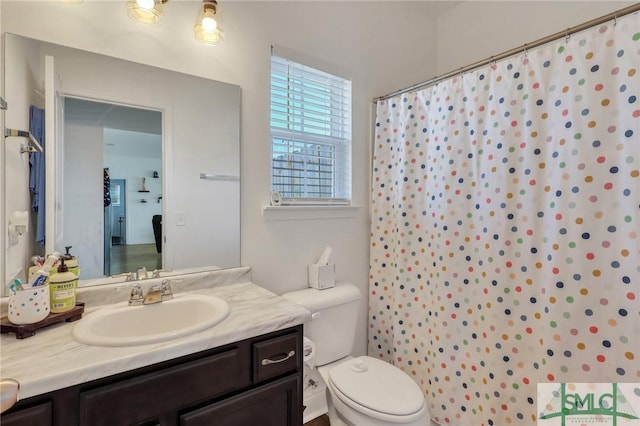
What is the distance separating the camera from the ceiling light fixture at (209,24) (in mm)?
1291

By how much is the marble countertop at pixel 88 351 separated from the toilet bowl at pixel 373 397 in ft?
1.59

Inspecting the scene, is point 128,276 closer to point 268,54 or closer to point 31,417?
point 31,417


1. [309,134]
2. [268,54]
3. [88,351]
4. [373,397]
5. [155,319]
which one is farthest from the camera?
[309,134]

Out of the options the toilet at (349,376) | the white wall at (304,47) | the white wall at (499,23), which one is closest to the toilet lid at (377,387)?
the toilet at (349,376)

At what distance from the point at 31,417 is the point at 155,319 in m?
0.49

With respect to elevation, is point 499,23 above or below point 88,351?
above

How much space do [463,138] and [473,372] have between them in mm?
1175

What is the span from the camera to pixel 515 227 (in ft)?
4.48

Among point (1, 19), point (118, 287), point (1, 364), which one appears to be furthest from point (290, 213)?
point (1, 19)

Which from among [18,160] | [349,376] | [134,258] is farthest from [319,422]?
[18,160]

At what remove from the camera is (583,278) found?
1.18m

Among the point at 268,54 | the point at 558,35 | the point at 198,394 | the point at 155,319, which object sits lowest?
the point at 198,394

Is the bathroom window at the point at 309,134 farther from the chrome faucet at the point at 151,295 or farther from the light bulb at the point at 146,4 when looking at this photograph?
the chrome faucet at the point at 151,295

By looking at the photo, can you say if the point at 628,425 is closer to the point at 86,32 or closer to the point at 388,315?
the point at 388,315
